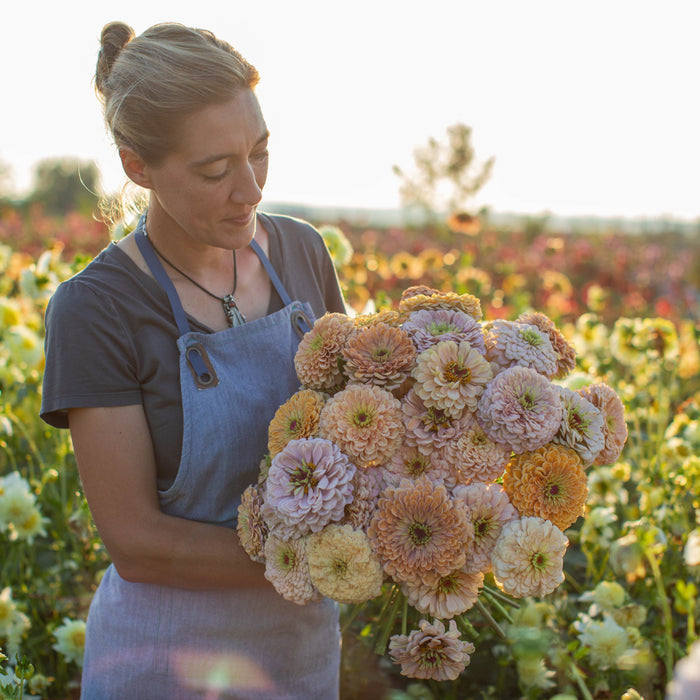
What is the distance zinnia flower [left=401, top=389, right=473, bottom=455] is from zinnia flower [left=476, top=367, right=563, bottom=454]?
0.04 meters

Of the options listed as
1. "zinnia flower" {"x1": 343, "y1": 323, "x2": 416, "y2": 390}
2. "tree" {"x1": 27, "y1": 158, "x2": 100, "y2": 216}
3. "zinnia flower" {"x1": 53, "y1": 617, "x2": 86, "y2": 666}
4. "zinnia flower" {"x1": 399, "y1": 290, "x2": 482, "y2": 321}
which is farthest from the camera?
"tree" {"x1": 27, "y1": 158, "x2": 100, "y2": 216}

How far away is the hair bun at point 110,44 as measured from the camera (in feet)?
Result: 4.56

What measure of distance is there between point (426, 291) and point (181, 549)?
2.26 ft

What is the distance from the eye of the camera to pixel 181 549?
48.6 inches

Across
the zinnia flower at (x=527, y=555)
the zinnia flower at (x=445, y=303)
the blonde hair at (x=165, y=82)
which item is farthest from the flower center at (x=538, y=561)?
the blonde hair at (x=165, y=82)

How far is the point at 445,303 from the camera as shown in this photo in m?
1.16

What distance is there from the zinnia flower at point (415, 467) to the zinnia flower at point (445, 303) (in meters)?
0.27

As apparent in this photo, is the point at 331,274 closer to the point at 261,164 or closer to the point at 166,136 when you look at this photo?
the point at 261,164

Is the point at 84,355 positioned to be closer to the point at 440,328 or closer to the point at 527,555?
the point at 440,328

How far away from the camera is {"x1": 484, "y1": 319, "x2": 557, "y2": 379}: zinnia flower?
1073 millimetres

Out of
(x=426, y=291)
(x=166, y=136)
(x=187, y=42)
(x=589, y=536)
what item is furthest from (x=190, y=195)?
(x=589, y=536)

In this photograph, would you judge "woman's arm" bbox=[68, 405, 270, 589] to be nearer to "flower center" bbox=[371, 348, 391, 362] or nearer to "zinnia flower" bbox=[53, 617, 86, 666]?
"flower center" bbox=[371, 348, 391, 362]

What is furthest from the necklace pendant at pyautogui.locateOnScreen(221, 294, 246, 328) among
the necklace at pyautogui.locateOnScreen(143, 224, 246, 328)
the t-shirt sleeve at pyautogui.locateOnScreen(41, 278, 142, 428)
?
the t-shirt sleeve at pyautogui.locateOnScreen(41, 278, 142, 428)

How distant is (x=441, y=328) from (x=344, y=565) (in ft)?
1.36
